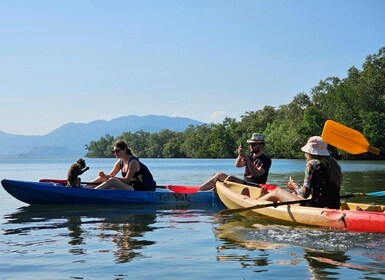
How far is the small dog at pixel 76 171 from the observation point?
488 inches

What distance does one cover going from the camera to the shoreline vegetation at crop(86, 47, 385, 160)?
76688mm

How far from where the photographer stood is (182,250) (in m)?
7.40

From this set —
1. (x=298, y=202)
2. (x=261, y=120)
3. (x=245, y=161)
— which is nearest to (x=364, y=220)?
(x=298, y=202)

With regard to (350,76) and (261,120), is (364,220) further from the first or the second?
(261,120)

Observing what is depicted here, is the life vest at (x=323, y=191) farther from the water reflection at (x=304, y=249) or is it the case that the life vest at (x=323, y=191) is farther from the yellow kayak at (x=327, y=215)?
the water reflection at (x=304, y=249)

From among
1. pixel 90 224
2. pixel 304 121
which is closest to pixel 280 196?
pixel 90 224

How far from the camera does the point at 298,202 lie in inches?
352

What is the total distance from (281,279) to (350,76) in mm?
88682

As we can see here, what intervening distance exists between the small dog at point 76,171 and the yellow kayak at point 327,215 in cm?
360

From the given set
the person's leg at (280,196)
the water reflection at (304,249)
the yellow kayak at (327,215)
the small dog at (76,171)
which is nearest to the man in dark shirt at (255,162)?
the yellow kayak at (327,215)

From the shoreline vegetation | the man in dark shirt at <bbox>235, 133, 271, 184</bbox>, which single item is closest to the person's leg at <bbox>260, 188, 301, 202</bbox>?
the man in dark shirt at <bbox>235, 133, 271, 184</bbox>

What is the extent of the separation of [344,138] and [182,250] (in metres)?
4.40

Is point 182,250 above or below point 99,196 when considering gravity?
below

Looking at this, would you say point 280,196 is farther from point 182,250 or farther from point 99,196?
point 99,196
